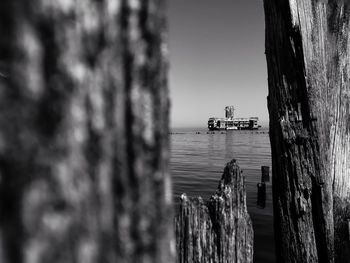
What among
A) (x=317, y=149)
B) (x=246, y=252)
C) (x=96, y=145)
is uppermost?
(x=96, y=145)

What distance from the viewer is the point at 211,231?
6.33 feet

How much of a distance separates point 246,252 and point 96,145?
191 centimetres

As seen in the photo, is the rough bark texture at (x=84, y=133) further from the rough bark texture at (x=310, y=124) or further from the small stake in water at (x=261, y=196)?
the small stake in water at (x=261, y=196)

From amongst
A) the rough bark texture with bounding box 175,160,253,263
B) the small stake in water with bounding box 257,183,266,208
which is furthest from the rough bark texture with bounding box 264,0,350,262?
the small stake in water with bounding box 257,183,266,208

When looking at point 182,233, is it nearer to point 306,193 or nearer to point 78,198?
point 306,193

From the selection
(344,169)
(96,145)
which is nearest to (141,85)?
(96,145)

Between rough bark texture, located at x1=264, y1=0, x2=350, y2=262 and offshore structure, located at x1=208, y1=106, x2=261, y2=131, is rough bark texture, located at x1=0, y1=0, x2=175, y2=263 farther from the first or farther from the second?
offshore structure, located at x1=208, y1=106, x2=261, y2=131

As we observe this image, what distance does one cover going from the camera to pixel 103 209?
0.36 metres

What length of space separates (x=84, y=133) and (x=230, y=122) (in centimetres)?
10147

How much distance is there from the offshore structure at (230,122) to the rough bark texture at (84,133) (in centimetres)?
9476

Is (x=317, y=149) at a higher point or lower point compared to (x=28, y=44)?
lower

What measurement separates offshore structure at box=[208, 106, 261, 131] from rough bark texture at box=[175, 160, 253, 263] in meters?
93.2

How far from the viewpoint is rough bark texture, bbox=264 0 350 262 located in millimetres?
1967

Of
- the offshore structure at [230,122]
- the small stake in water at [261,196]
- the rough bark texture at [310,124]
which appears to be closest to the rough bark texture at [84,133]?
the rough bark texture at [310,124]
